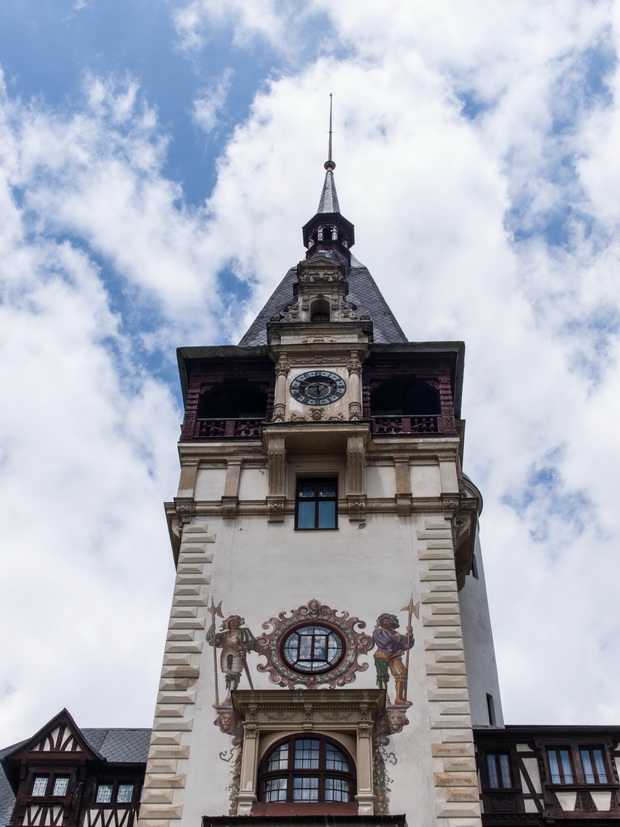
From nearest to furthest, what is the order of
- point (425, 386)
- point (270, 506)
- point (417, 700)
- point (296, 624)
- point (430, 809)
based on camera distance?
point (430, 809)
point (417, 700)
point (296, 624)
point (270, 506)
point (425, 386)

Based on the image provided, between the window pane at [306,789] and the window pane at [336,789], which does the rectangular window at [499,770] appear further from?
the window pane at [306,789]

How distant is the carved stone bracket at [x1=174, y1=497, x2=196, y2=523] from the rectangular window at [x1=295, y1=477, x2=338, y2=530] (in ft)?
8.30

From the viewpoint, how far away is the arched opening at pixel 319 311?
2908cm

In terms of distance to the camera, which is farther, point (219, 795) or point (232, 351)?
point (232, 351)

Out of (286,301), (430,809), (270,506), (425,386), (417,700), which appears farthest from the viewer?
(286,301)

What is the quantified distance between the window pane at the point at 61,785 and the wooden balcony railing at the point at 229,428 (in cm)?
882

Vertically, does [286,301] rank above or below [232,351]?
above

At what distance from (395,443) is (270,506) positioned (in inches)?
143

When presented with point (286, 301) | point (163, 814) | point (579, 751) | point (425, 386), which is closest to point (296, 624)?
point (163, 814)

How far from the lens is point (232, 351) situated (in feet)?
91.9

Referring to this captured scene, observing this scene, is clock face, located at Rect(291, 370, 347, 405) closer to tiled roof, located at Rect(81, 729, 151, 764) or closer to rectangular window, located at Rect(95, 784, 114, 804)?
tiled roof, located at Rect(81, 729, 151, 764)

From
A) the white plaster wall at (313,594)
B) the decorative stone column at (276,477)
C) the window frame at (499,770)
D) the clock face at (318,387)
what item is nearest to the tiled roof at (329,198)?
the clock face at (318,387)

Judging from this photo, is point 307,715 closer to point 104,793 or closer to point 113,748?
point 104,793

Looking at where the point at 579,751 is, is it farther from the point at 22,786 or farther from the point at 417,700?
the point at 22,786
